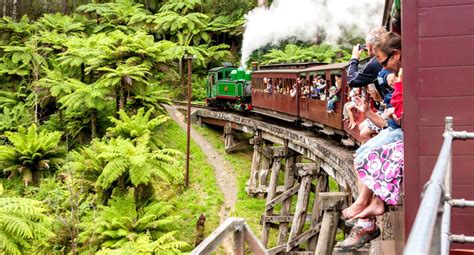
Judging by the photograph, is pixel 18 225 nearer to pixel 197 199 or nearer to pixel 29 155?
pixel 197 199

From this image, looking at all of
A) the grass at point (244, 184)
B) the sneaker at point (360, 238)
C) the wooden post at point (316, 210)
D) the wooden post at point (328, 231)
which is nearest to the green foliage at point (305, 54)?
the grass at point (244, 184)

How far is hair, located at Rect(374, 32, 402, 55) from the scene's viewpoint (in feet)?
10.4

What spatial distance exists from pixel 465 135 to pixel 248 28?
24018 mm

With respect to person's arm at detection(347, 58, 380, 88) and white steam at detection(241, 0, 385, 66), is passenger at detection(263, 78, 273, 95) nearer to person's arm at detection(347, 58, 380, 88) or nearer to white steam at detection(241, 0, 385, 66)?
white steam at detection(241, 0, 385, 66)

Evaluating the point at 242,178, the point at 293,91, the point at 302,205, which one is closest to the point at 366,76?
the point at 302,205

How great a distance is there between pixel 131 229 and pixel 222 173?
5709mm

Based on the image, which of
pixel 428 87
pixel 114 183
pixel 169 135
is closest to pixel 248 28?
pixel 169 135

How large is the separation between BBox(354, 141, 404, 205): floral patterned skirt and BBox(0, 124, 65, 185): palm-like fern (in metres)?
14.2

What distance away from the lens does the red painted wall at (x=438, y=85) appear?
2736mm

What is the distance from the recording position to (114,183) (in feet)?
44.8

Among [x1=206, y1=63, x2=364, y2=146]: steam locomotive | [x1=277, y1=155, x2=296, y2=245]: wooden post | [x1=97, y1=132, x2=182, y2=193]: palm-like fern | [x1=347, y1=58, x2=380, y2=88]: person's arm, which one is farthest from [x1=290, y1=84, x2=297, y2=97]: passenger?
[x1=347, y1=58, x2=380, y2=88]: person's arm

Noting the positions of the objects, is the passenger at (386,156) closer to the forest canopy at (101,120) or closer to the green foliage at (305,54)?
the forest canopy at (101,120)

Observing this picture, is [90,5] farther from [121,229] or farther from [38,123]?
[121,229]

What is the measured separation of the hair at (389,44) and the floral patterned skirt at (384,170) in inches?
22.7
